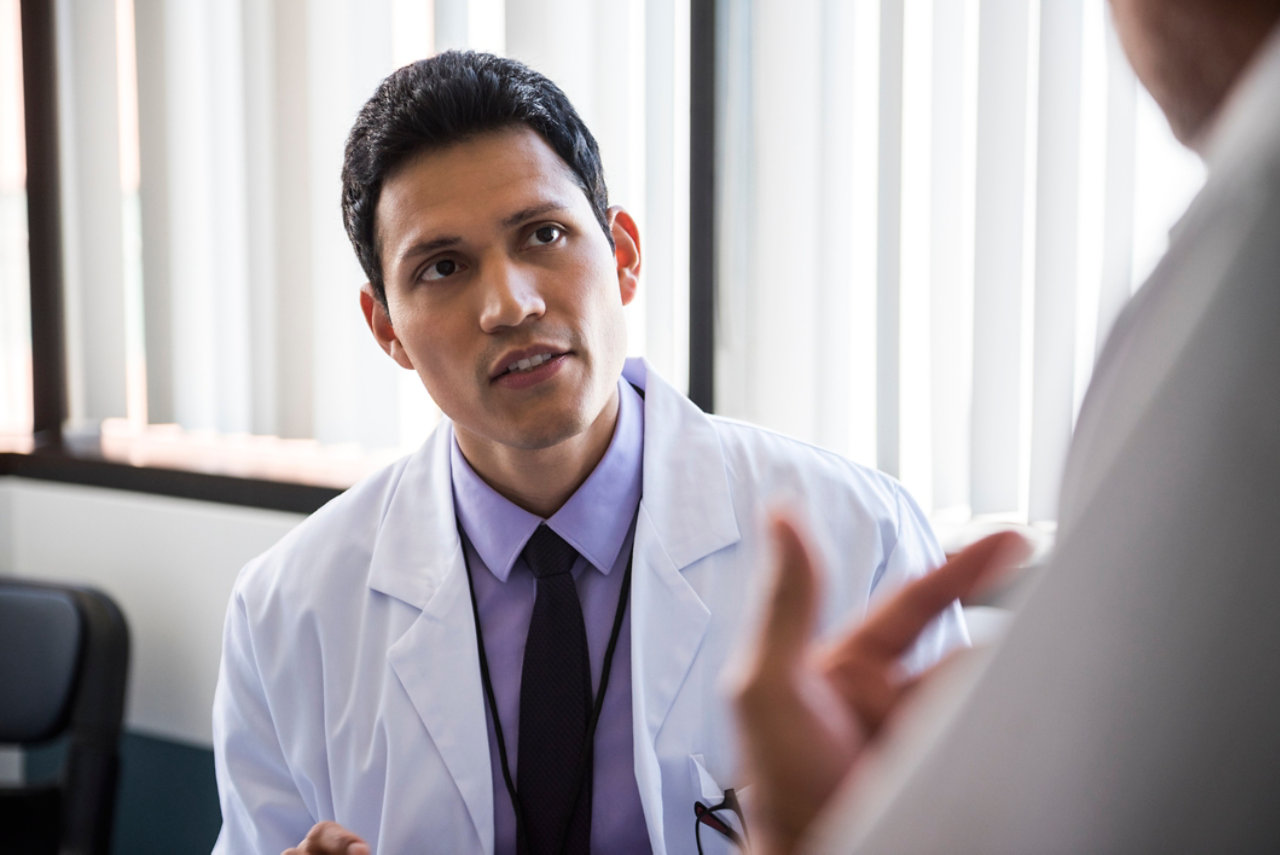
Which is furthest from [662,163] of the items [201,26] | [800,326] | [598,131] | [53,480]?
[53,480]

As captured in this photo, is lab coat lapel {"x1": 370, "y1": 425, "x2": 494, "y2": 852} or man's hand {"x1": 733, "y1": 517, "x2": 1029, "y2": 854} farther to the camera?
lab coat lapel {"x1": 370, "y1": 425, "x2": 494, "y2": 852}

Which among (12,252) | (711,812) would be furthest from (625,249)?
(12,252)

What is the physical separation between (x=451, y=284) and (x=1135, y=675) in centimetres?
126

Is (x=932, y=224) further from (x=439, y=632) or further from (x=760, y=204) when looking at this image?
(x=439, y=632)

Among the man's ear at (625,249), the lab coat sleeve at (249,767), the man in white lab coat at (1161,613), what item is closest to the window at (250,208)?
the man's ear at (625,249)

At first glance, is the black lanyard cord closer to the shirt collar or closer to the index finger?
the shirt collar

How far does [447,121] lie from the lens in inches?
58.0

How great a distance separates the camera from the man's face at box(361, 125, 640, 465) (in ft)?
4.70

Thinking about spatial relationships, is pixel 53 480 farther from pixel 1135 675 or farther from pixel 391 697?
pixel 1135 675

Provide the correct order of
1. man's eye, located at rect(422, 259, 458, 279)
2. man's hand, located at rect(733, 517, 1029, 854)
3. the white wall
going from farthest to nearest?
1. the white wall
2. man's eye, located at rect(422, 259, 458, 279)
3. man's hand, located at rect(733, 517, 1029, 854)

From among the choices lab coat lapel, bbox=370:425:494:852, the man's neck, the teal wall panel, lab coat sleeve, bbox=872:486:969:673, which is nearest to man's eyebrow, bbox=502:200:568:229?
the man's neck

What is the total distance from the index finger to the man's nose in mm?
958

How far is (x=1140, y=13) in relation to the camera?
0.42 meters

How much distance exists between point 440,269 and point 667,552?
502 mm
